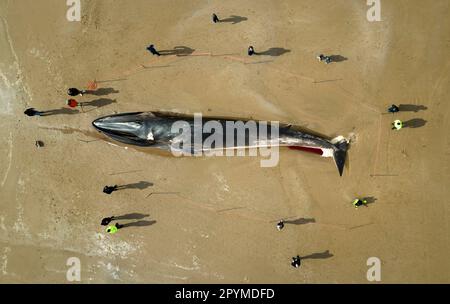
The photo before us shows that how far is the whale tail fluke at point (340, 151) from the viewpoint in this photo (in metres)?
8.87

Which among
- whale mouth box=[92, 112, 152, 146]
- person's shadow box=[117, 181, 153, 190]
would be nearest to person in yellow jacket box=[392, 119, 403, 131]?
whale mouth box=[92, 112, 152, 146]

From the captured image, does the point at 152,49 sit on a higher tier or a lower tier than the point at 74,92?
higher

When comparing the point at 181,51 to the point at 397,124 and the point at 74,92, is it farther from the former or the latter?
the point at 397,124

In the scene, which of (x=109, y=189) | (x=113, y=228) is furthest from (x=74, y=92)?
(x=113, y=228)

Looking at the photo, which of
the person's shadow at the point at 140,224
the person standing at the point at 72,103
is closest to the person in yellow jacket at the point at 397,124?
the person's shadow at the point at 140,224

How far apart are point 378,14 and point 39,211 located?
36.9 ft

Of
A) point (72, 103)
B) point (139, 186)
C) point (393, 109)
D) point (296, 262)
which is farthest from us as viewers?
point (139, 186)

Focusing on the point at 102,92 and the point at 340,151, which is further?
the point at 102,92

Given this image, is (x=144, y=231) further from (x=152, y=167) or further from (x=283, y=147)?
(x=283, y=147)

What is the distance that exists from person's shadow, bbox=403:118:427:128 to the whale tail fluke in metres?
1.74

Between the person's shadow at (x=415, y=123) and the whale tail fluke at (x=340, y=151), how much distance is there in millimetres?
1738

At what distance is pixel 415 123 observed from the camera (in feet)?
29.1

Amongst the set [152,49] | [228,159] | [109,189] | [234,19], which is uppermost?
[234,19]

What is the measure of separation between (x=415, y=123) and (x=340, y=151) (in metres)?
2.24
